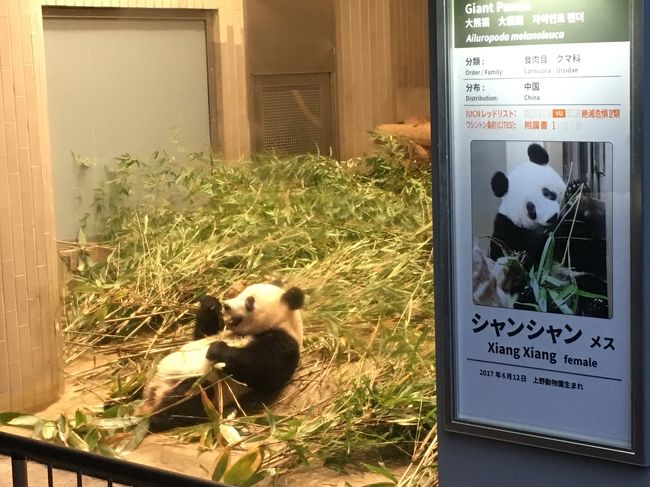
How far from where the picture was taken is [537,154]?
266cm

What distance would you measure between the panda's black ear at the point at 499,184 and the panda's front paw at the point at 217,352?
1.48 meters

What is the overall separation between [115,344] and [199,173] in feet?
2.49

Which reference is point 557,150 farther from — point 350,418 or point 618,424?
point 350,418

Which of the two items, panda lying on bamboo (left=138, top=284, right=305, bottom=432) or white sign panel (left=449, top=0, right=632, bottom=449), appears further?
panda lying on bamboo (left=138, top=284, right=305, bottom=432)

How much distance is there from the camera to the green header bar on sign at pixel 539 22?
2516mm

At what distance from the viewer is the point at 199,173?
4.14 meters

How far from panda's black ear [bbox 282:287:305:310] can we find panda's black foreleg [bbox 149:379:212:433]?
1.42ft

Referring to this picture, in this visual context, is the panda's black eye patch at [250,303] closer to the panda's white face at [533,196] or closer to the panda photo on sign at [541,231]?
the panda photo on sign at [541,231]

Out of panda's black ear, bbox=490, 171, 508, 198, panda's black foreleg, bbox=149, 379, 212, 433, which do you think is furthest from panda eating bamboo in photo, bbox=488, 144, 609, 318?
panda's black foreleg, bbox=149, 379, 212, 433

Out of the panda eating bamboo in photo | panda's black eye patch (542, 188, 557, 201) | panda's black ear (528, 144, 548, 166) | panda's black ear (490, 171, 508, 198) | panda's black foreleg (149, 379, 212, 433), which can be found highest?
panda's black ear (528, 144, 548, 166)

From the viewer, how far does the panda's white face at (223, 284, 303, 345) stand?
3797 millimetres

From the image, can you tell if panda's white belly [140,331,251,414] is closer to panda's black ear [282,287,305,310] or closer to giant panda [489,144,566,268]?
panda's black ear [282,287,305,310]

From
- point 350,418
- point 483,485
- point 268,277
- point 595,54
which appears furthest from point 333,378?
point 595,54

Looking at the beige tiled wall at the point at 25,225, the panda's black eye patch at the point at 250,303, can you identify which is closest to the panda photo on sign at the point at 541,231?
the panda's black eye patch at the point at 250,303
